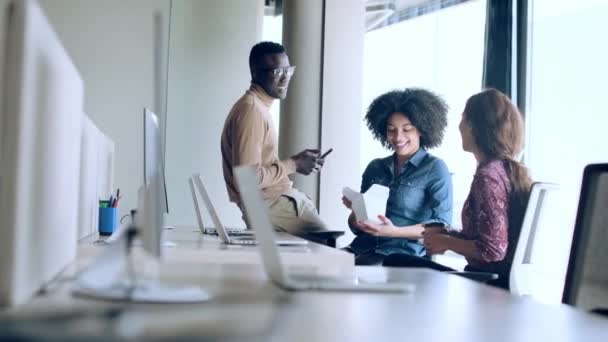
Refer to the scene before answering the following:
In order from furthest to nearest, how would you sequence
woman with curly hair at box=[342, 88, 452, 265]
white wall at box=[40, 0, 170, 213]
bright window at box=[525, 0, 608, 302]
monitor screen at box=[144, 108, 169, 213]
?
white wall at box=[40, 0, 170, 213], bright window at box=[525, 0, 608, 302], woman with curly hair at box=[342, 88, 452, 265], monitor screen at box=[144, 108, 169, 213]

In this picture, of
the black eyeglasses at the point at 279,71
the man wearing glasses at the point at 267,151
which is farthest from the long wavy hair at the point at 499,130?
the black eyeglasses at the point at 279,71

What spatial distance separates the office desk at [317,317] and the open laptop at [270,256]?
28mm

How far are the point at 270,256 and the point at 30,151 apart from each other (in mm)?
362

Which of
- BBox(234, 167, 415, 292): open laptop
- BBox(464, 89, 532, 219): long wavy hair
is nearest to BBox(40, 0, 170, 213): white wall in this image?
BBox(464, 89, 532, 219): long wavy hair

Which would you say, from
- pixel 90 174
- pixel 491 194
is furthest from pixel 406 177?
pixel 90 174

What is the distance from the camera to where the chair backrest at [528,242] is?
254cm

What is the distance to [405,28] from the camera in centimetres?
606

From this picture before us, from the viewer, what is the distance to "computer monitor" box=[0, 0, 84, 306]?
32.2 inches

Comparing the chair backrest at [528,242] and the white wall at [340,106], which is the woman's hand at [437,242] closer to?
the chair backrest at [528,242]

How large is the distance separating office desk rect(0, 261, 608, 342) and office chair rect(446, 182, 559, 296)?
1366 millimetres

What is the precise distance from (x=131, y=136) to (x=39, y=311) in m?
3.84

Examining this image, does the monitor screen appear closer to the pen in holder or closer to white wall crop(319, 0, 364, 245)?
the pen in holder

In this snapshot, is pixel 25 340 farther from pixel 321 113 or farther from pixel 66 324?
pixel 321 113

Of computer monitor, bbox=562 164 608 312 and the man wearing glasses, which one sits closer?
computer monitor, bbox=562 164 608 312
